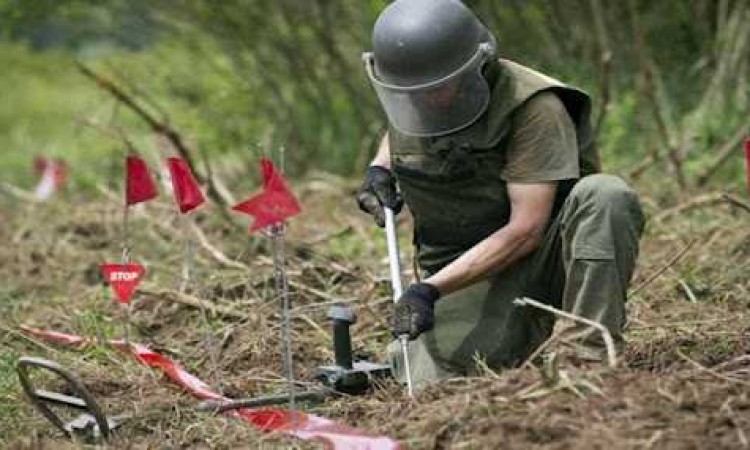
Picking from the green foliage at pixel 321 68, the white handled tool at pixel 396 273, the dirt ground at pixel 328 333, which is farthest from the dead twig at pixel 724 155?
the white handled tool at pixel 396 273

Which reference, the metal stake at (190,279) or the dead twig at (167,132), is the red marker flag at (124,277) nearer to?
the metal stake at (190,279)

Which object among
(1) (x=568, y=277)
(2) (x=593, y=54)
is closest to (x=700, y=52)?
(2) (x=593, y=54)

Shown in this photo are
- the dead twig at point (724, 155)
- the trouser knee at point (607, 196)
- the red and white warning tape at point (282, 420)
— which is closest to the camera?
the red and white warning tape at point (282, 420)

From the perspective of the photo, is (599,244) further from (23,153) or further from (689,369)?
(23,153)

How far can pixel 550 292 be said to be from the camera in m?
4.64

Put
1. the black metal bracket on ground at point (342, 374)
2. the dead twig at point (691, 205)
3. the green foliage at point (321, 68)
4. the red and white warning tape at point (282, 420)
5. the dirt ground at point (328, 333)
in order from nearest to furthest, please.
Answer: the dirt ground at point (328, 333), the red and white warning tape at point (282, 420), the black metal bracket on ground at point (342, 374), the dead twig at point (691, 205), the green foliage at point (321, 68)

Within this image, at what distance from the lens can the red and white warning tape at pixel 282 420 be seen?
3908mm

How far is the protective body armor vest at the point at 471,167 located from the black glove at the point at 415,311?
1.29 ft

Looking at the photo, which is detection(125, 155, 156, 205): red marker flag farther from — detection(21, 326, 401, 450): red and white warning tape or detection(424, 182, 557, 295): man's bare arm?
detection(424, 182, 557, 295): man's bare arm

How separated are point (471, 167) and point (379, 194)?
439 mm

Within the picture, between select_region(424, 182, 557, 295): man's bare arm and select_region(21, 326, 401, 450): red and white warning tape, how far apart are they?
552mm

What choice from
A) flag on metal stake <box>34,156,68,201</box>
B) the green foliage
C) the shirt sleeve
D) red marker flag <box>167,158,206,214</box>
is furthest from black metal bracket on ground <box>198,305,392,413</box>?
flag on metal stake <box>34,156,68,201</box>

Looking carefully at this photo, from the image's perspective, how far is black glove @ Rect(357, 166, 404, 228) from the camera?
→ 4.85 meters

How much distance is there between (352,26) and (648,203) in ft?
12.0
